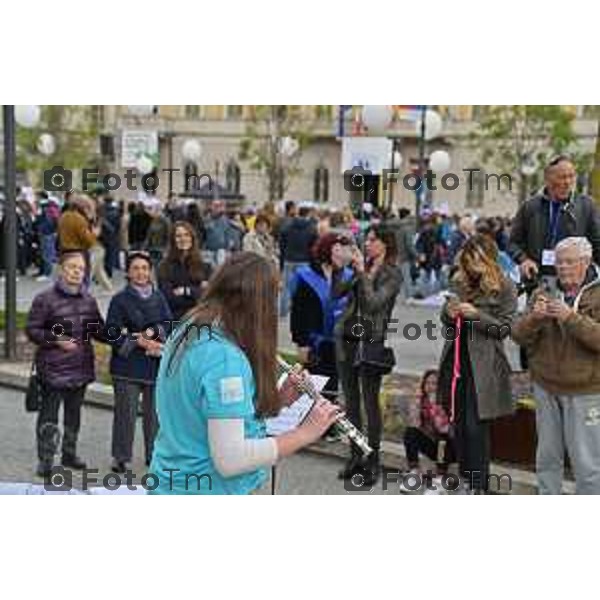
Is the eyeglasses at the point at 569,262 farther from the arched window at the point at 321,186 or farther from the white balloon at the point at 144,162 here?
the arched window at the point at 321,186

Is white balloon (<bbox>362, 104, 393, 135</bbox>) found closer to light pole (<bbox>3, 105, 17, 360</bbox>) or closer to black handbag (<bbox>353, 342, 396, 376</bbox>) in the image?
light pole (<bbox>3, 105, 17, 360</bbox>)

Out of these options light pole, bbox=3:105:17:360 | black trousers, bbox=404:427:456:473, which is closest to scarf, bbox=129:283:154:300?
black trousers, bbox=404:427:456:473

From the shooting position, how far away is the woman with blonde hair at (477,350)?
18.8 ft

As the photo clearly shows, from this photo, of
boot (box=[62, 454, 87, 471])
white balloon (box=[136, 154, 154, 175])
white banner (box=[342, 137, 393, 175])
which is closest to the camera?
boot (box=[62, 454, 87, 471])

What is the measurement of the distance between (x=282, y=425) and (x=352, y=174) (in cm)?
571

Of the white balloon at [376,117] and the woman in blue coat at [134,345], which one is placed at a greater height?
the white balloon at [376,117]

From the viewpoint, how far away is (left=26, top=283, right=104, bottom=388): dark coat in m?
6.53

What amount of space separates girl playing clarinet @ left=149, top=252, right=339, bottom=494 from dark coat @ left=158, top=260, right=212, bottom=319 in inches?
176

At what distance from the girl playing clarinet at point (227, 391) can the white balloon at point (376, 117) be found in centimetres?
725

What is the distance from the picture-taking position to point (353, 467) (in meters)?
6.70

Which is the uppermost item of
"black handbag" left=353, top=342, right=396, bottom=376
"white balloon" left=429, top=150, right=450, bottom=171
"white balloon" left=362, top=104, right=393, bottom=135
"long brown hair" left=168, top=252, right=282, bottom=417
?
"white balloon" left=362, top=104, right=393, bottom=135

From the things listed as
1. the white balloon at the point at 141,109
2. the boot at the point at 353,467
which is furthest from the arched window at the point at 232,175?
the boot at the point at 353,467

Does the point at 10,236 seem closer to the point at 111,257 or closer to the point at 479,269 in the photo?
the point at 479,269
